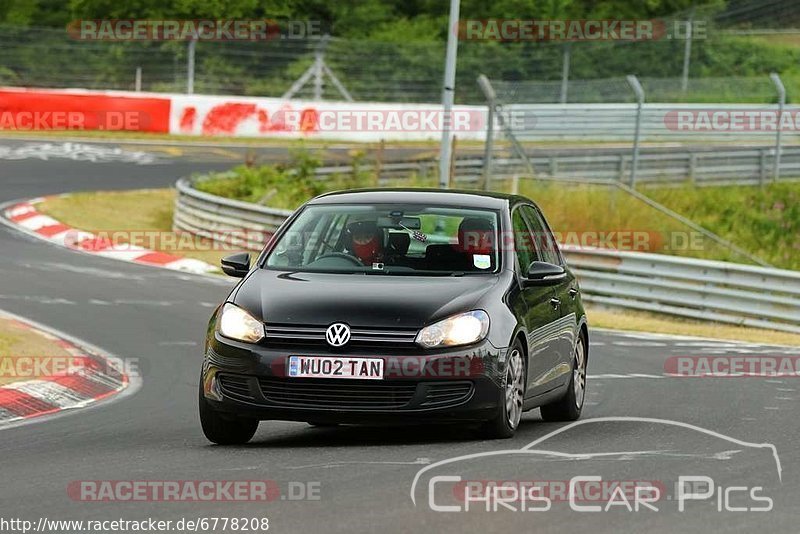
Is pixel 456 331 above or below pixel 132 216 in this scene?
above

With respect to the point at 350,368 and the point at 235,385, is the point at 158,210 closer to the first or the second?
the point at 235,385

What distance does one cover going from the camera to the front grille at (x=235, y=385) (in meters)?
9.09

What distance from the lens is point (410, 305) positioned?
909cm

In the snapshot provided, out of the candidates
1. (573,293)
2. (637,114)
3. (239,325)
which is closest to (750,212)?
(637,114)

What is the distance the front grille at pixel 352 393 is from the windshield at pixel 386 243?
1.03 meters

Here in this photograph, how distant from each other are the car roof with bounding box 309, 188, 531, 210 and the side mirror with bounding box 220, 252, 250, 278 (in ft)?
2.38

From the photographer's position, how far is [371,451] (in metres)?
8.81

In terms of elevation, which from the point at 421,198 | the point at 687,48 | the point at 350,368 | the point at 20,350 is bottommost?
the point at 20,350

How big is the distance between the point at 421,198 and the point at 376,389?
1877mm

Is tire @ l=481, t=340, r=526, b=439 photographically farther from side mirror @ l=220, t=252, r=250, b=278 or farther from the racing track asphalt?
side mirror @ l=220, t=252, r=250, b=278

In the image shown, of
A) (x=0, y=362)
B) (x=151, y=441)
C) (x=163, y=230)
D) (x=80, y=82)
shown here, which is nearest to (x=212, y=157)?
(x=80, y=82)

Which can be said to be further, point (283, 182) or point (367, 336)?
point (283, 182)

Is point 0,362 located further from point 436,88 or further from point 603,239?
point 436,88

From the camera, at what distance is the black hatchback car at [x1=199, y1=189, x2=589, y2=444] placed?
8953mm
